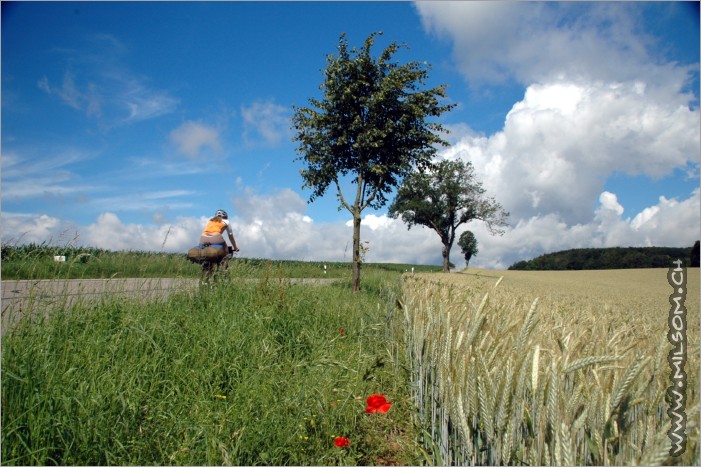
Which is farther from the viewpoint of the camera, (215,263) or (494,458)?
(215,263)

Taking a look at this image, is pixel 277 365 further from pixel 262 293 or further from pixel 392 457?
pixel 262 293

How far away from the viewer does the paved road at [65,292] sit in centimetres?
379

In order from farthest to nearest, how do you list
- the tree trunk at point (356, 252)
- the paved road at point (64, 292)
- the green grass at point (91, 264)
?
the tree trunk at point (356, 252) < the green grass at point (91, 264) < the paved road at point (64, 292)

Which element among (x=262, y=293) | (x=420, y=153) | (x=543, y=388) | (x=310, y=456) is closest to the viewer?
(x=543, y=388)

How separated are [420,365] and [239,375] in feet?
5.98

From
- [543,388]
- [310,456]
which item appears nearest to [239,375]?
[310,456]

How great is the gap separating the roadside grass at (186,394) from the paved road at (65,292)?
191 mm

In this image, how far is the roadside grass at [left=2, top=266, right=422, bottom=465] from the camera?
7.92ft

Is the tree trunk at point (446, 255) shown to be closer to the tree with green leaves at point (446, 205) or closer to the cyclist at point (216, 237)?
the tree with green leaves at point (446, 205)

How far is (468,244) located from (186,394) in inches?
2546

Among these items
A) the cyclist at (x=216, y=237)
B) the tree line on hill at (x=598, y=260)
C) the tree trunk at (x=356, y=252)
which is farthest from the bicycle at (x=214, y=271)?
the tree line on hill at (x=598, y=260)

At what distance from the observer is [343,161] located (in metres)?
11.9

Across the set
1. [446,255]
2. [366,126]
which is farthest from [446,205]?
[366,126]

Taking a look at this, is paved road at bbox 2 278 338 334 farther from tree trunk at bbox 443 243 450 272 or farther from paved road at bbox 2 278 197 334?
tree trunk at bbox 443 243 450 272
